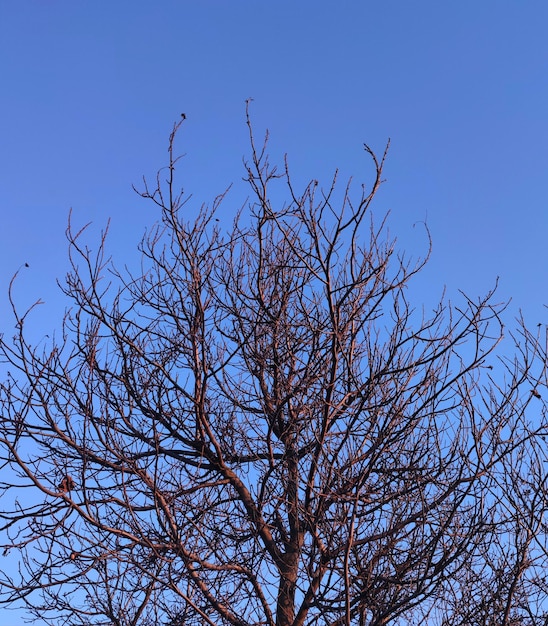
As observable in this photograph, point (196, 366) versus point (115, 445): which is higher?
point (196, 366)

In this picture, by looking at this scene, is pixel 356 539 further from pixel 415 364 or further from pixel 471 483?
pixel 415 364

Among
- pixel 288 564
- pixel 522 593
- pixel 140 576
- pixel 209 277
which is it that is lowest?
pixel 522 593

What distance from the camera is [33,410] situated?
16.0 feet

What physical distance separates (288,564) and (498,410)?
1701 millimetres

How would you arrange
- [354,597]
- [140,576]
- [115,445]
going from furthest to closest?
[140,576], [115,445], [354,597]

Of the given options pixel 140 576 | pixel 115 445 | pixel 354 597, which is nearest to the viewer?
pixel 354 597

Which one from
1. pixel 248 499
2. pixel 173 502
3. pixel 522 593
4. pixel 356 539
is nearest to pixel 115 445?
pixel 173 502

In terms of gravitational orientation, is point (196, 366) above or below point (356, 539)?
above

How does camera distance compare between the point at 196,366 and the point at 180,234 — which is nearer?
the point at 196,366

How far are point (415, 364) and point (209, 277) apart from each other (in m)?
1.64

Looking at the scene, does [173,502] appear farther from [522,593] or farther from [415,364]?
[522,593]

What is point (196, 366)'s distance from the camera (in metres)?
4.79

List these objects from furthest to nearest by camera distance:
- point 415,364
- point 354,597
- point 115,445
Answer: point 415,364 < point 115,445 < point 354,597

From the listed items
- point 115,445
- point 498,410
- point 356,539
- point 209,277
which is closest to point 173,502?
point 115,445
